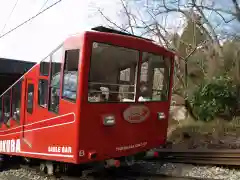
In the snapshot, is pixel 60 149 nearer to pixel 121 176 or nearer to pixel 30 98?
pixel 30 98

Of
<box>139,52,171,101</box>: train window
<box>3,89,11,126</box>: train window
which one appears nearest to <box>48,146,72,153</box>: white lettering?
<box>139,52,171,101</box>: train window

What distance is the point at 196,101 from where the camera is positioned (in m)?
15.7

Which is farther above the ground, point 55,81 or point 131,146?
point 55,81

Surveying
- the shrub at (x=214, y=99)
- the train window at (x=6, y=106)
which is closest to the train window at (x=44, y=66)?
the train window at (x=6, y=106)

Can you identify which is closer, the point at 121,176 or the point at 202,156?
the point at 121,176

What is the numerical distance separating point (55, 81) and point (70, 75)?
23.7 inches

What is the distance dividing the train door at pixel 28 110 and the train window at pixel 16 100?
497 millimetres

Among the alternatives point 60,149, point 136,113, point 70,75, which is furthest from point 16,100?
point 136,113

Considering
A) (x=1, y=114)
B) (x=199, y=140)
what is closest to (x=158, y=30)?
(x=199, y=140)

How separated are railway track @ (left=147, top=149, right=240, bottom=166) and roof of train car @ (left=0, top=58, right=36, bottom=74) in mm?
5763

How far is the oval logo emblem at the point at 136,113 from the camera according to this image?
21.6ft

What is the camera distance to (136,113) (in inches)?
267

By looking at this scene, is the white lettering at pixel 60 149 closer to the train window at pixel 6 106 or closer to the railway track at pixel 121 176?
the railway track at pixel 121 176

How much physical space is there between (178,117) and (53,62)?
12475mm
